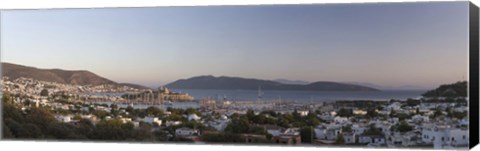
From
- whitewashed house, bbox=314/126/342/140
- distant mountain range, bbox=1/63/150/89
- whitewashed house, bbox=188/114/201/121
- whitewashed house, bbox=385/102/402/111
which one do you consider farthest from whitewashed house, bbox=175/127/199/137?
whitewashed house, bbox=385/102/402/111

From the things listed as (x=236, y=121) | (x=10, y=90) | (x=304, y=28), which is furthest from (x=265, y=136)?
(x=10, y=90)

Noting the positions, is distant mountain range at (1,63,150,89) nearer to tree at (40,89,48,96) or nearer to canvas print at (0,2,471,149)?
canvas print at (0,2,471,149)

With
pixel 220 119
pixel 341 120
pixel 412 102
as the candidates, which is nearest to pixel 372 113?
pixel 341 120

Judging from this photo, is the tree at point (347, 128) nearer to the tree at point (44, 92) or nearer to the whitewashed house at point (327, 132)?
the whitewashed house at point (327, 132)

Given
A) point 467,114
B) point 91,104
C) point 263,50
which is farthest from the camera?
point 91,104

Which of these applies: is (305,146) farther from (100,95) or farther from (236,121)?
(100,95)

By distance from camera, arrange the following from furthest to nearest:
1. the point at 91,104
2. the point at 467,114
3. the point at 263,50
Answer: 1. the point at 91,104
2. the point at 263,50
3. the point at 467,114
